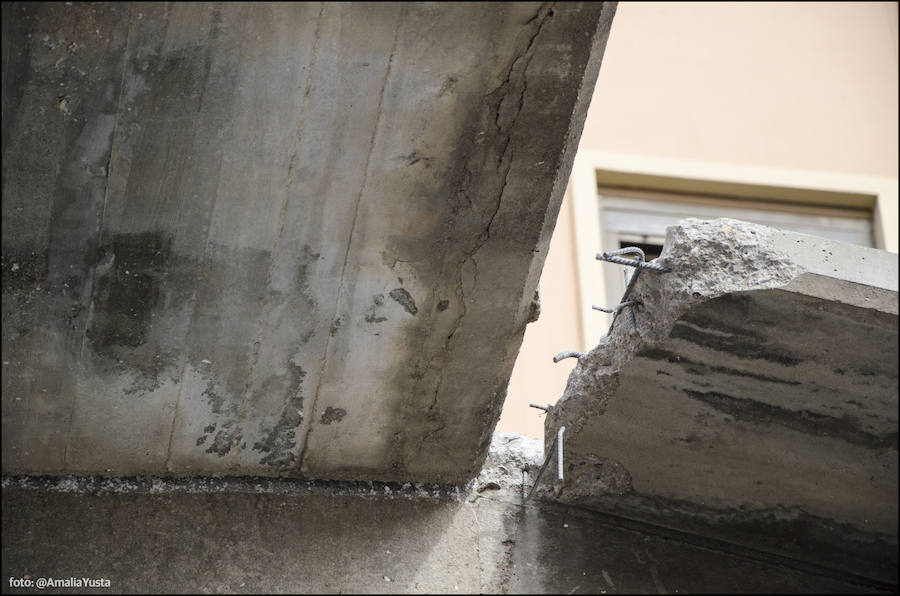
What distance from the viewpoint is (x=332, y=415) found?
3027mm

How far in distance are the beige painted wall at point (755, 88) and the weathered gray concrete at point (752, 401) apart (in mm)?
3965

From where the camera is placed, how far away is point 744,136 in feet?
23.8

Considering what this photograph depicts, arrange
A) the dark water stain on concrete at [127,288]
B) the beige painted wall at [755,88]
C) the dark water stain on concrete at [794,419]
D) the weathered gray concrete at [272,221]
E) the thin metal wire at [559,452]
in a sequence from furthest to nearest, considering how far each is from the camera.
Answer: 1. the beige painted wall at [755,88]
2. the dark water stain on concrete at [794,419]
3. the thin metal wire at [559,452]
4. the dark water stain on concrete at [127,288]
5. the weathered gray concrete at [272,221]

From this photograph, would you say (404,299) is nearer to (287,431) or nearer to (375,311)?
(375,311)

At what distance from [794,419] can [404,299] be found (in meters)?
1.32

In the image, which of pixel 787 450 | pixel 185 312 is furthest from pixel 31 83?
pixel 787 450

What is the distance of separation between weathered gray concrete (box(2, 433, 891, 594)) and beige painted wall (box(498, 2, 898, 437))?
4.11 metres

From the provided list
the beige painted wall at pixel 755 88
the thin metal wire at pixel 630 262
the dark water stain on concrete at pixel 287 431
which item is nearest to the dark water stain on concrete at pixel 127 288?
the dark water stain on concrete at pixel 287 431

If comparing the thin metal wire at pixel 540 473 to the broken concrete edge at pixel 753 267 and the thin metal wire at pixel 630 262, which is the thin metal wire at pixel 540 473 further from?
the thin metal wire at pixel 630 262

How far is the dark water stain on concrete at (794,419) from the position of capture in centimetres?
314

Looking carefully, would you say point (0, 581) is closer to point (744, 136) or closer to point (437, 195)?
point (437, 195)

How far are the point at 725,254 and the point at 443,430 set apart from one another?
101 cm

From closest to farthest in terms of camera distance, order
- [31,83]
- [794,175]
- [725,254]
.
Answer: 1. [31,83]
2. [725,254]
3. [794,175]

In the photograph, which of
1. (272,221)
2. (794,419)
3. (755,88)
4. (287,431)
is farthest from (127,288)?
(755,88)
